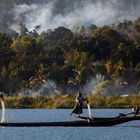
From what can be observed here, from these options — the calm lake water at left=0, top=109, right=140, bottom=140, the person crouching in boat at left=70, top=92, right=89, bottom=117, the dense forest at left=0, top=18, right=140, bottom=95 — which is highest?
the dense forest at left=0, top=18, right=140, bottom=95

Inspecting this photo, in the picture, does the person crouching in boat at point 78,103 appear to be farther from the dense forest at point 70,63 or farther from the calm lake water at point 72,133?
the dense forest at point 70,63

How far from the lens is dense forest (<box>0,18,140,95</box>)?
149 meters

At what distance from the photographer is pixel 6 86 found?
152 metres

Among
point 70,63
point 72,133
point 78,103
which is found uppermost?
point 70,63

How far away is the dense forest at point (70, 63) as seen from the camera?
489 feet

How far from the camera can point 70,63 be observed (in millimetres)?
152875

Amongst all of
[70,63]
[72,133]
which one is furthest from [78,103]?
[70,63]

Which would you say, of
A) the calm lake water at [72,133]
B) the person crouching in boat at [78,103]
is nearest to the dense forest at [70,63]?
the person crouching in boat at [78,103]

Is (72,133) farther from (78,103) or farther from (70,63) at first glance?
(70,63)

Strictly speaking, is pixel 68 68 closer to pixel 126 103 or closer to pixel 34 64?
pixel 34 64

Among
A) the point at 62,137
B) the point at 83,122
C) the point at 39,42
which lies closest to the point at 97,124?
the point at 83,122

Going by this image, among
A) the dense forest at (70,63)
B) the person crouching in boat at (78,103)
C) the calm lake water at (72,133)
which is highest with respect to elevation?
the dense forest at (70,63)

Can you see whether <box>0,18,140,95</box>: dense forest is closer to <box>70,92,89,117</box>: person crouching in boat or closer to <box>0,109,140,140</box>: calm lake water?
<box>70,92,89,117</box>: person crouching in boat

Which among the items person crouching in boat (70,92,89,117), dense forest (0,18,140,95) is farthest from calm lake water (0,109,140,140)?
dense forest (0,18,140,95)
